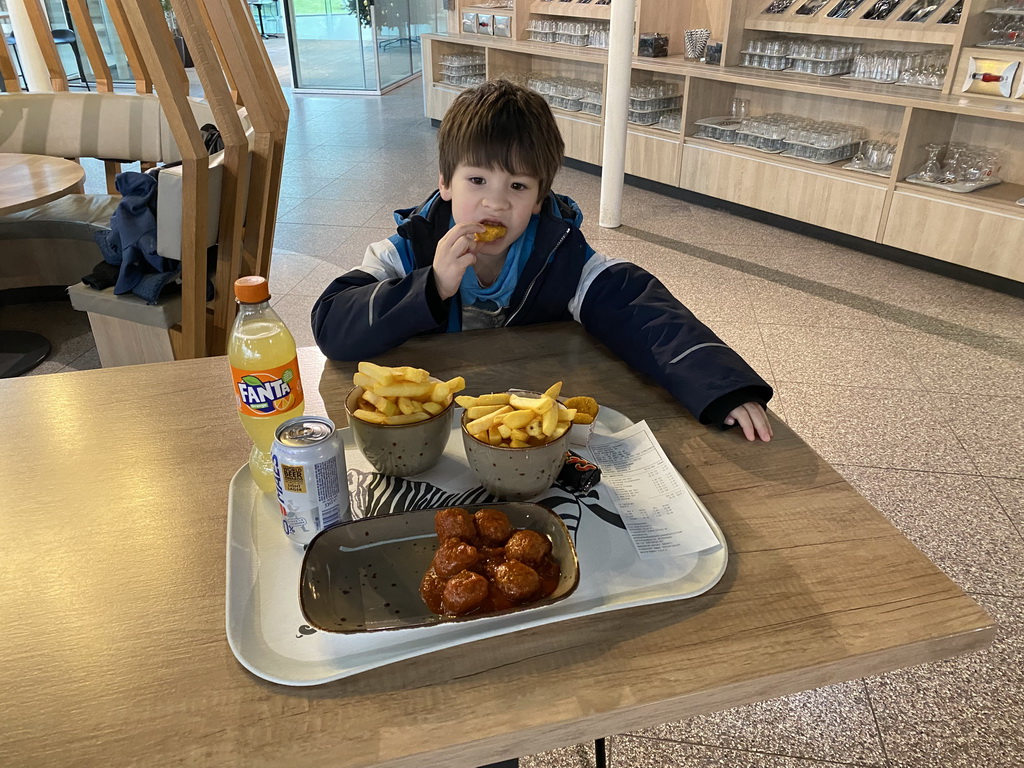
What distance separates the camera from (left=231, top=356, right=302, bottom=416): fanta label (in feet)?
3.03

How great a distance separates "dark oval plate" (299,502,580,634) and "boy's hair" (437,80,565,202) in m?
0.81

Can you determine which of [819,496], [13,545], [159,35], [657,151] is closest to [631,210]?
[657,151]

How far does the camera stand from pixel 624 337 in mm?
1293

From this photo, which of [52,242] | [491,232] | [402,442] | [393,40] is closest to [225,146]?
[52,242]

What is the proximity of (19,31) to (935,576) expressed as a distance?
226 inches

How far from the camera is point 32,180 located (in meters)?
Result: 2.88

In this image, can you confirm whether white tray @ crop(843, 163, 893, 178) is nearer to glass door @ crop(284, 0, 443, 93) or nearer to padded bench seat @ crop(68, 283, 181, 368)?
padded bench seat @ crop(68, 283, 181, 368)

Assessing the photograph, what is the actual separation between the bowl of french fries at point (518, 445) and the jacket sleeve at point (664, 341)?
29 cm

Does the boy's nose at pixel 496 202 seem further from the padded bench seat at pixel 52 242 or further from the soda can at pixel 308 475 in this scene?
the padded bench seat at pixel 52 242

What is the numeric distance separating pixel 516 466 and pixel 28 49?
17.5ft

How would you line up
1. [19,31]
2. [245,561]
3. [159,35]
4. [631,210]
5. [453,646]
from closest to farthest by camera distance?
[453,646], [245,561], [159,35], [19,31], [631,210]

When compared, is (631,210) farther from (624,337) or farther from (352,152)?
(624,337)

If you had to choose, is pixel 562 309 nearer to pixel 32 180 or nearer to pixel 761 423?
pixel 761 423

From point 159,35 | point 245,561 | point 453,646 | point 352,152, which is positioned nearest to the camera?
point 453,646
